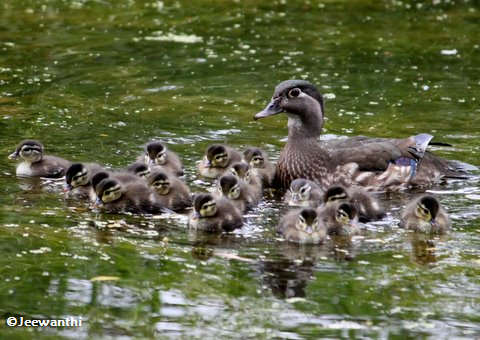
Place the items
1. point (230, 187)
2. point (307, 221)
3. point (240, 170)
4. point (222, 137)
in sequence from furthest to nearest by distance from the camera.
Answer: point (222, 137)
point (240, 170)
point (230, 187)
point (307, 221)

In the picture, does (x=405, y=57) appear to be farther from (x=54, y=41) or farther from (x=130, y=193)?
(x=130, y=193)

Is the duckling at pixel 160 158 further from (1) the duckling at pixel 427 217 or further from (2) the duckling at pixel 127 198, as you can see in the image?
(1) the duckling at pixel 427 217

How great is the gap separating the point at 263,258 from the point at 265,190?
2.36 metres

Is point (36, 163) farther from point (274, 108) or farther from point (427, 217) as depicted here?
point (427, 217)

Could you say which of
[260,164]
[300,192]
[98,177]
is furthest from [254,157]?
[98,177]

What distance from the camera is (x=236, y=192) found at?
841 cm

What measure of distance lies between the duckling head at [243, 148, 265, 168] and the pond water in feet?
1.55

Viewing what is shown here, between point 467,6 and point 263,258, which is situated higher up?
point 467,6

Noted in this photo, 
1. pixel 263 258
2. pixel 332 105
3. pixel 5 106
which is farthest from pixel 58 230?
pixel 332 105

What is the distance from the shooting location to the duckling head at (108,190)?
26.7 ft

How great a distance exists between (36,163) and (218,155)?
156cm

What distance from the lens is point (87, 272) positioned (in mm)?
6852

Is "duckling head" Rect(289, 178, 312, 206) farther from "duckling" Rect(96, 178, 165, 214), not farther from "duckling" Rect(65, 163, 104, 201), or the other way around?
"duckling" Rect(65, 163, 104, 201)

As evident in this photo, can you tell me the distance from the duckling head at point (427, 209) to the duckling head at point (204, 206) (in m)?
1.49
